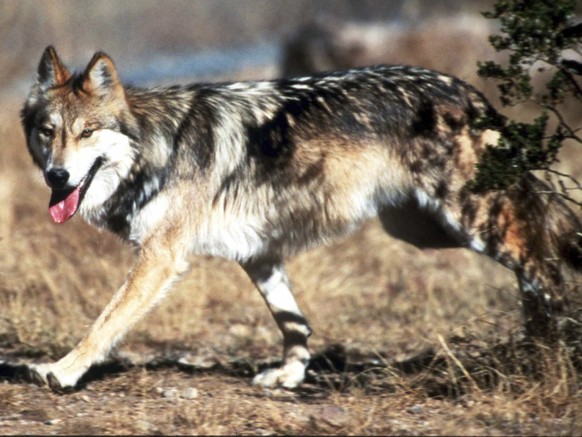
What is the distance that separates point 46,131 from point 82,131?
0.65 feet

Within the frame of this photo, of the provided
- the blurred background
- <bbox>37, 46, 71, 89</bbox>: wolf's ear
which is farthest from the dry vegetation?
the blurred background

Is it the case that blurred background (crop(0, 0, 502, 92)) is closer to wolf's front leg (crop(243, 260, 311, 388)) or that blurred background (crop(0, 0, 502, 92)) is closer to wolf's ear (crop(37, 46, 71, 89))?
wolf's ear (crop(37, 46, 71, 89))

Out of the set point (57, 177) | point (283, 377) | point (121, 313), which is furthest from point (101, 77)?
point (283, 377)

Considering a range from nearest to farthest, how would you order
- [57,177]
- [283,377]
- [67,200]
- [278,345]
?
[57,177] → [67,200] → [283,377] → [278,345]

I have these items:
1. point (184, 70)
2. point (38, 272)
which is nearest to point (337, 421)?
point (38, 272)

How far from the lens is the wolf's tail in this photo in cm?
509

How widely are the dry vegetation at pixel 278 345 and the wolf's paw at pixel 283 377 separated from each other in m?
0.09

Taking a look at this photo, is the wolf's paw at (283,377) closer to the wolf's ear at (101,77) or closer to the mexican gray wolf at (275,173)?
the mexican gray wolf at (275,173)

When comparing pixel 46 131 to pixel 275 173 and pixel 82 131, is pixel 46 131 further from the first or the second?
pixel 275 173

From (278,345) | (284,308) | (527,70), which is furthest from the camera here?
(278,345)

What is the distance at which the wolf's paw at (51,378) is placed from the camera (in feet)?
15.0

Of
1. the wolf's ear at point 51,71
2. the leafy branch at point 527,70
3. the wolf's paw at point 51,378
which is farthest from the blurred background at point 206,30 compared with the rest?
the leafy branch at point 527,70

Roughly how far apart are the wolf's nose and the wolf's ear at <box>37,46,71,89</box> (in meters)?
0.61

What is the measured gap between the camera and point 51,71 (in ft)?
16.0
